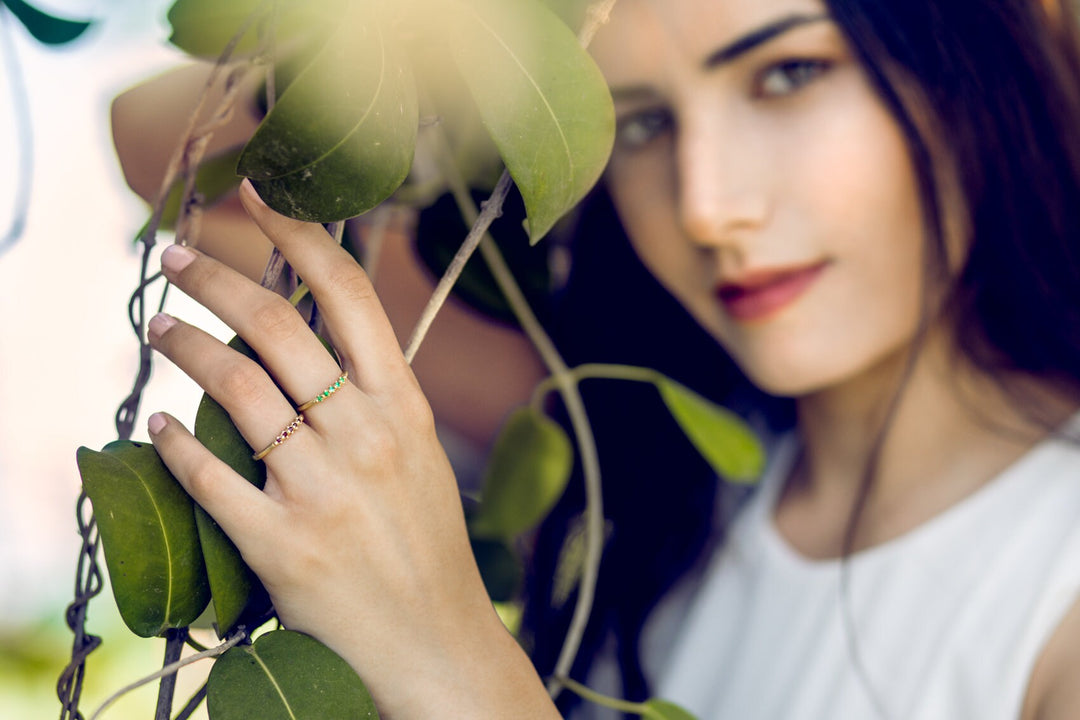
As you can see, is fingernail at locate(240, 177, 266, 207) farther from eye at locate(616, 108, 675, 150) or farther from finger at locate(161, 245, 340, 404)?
eye at locate(616, 108, 675, 150)

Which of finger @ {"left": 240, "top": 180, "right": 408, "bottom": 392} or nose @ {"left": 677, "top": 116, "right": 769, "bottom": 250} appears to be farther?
nose @ {"left": 677, "top": 116, "right": 769, "bottom": 250}

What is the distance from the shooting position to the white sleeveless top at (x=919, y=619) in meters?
1.02

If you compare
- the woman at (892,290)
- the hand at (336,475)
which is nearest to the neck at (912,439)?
the woman at (892,290)

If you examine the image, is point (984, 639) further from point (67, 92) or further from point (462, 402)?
point (67, 92)

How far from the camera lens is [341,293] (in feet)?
1.50

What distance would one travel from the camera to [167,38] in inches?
21.5

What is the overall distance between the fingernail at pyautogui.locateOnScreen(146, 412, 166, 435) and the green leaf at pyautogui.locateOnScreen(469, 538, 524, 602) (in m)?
0.51

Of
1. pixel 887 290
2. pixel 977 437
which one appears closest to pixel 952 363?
pixel 977 437

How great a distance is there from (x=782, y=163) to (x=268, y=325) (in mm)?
704

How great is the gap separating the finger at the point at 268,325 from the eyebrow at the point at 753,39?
0.64 m

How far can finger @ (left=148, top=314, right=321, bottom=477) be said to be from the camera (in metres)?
0.43

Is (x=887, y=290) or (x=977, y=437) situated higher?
(x=887, y=290)

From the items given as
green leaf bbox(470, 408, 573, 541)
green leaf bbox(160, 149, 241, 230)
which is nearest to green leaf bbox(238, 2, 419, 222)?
green leaf bbox(160, 149, 241, 230)

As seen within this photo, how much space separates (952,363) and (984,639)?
37 centimetres
